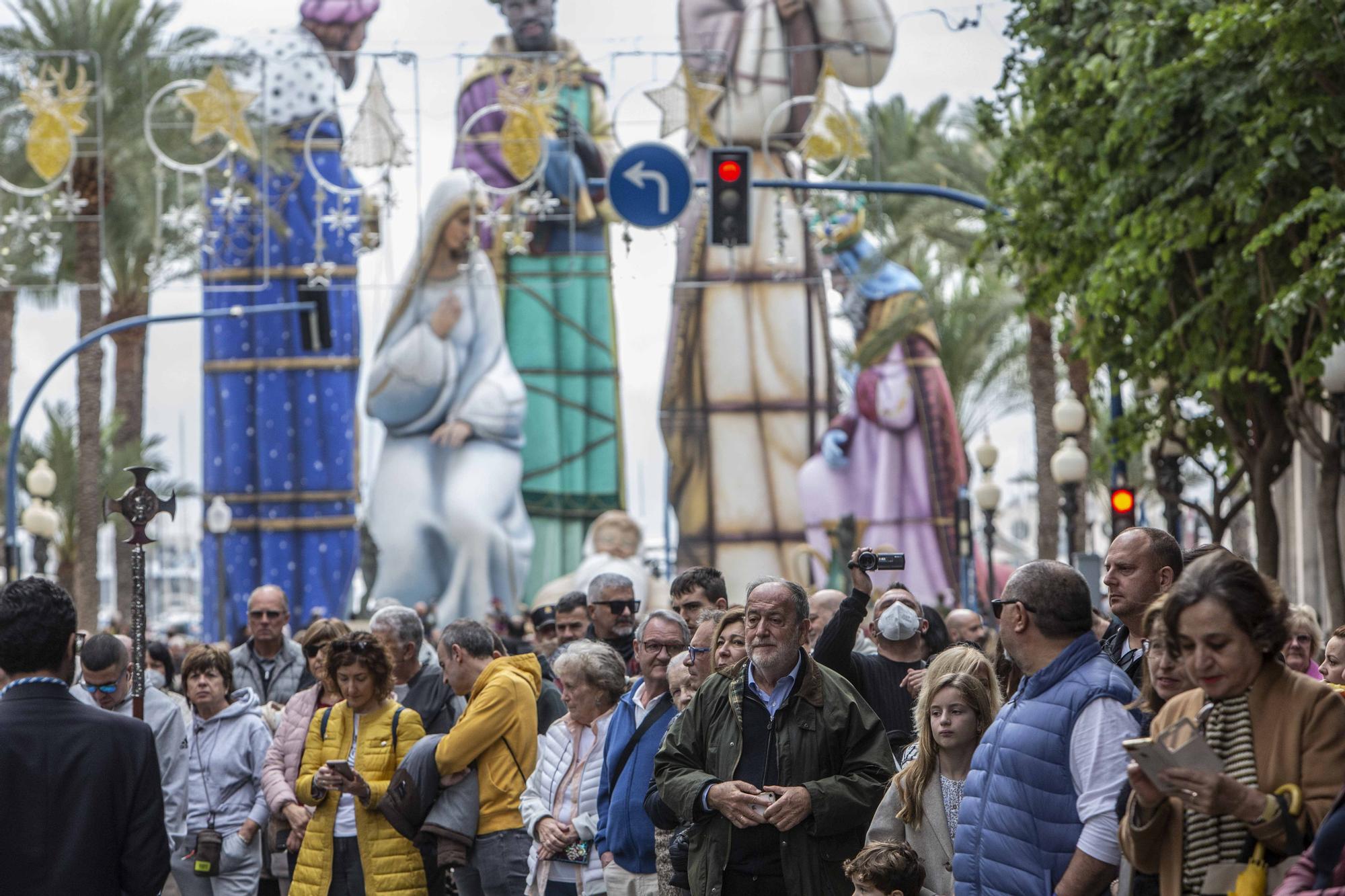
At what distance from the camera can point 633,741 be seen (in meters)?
7.60

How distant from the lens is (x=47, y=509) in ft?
96.6

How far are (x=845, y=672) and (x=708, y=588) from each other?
1.53m

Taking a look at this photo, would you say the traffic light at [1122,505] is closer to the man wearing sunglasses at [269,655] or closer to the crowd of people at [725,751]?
the crowd of people at [725,751]

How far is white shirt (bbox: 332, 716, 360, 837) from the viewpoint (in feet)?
28.3

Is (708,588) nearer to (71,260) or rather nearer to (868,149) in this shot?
(868,149)

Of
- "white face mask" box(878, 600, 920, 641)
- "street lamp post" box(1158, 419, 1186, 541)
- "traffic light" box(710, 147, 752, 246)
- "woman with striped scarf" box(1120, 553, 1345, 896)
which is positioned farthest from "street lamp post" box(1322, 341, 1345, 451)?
"woman with striped scarf" box(1120, 553, 1345, 896)

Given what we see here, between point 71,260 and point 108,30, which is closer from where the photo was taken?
point 108,30

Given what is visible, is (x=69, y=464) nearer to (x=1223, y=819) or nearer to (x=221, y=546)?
(x=221, y=546)

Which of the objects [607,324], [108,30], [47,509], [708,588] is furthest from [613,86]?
[708,588]

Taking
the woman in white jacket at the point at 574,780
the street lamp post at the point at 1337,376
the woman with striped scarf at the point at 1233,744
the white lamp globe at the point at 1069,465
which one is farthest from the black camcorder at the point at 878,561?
the white lamp globe at the point at 1069,465

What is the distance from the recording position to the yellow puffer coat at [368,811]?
848 cm

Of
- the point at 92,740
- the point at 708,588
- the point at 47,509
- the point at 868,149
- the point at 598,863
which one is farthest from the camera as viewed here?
the point at 868,149

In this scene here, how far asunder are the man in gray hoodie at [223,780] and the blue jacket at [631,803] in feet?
7.66

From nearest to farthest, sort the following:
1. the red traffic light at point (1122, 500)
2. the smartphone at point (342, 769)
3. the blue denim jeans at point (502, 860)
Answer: the smartphone at point (342, 769) < the blue denim jeans at point (502, 860) < the red traffic light at point (1122, 500)
